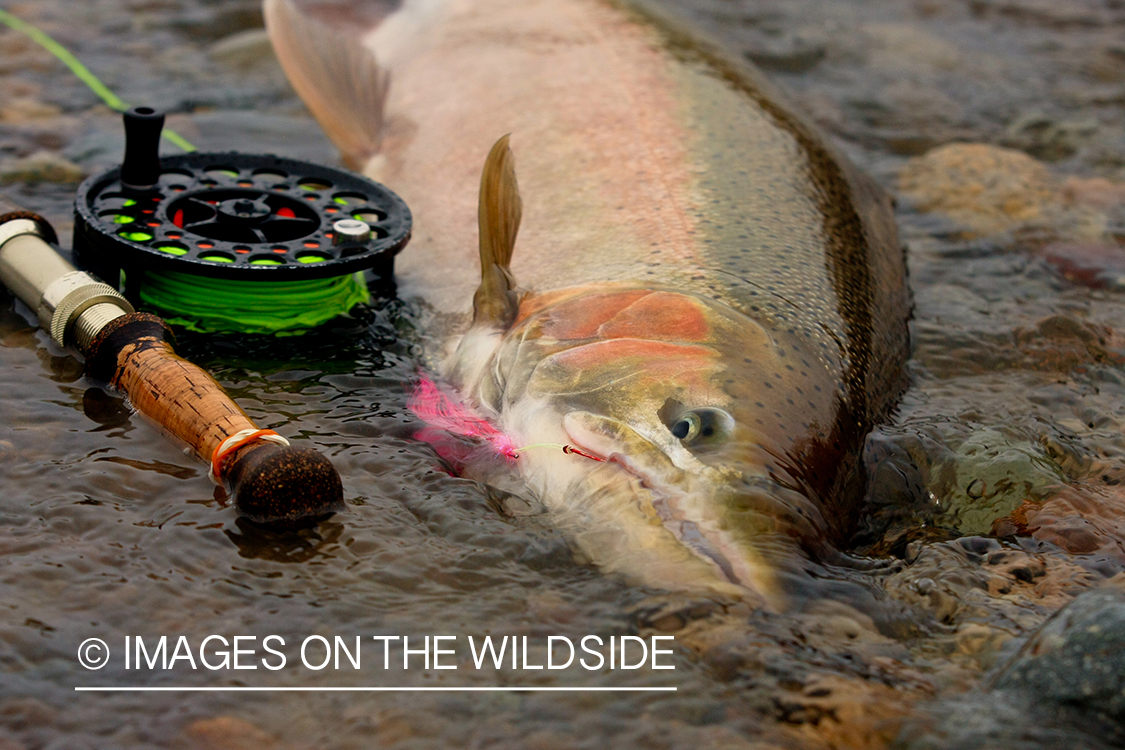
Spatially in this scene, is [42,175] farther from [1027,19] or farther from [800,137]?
[1027,19]

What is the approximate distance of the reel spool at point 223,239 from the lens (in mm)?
3350

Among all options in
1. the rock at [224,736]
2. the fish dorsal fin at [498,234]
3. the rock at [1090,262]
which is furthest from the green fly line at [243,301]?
the rock at [1090,262]

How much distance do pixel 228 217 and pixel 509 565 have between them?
1595 millimetres

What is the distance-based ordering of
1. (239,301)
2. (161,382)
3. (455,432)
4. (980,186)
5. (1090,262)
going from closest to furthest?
(161,382)
(455,432)
(239,301)
(1090,262)
(980,186)

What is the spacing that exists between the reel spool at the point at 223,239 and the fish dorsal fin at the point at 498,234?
36 cm

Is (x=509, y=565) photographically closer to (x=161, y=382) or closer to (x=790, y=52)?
(x=161, y=382)

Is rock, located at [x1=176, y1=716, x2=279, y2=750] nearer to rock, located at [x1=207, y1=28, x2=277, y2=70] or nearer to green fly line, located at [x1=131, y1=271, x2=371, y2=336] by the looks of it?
green fly line, located at [x1=131, y1=271, x2=371, y2=336]

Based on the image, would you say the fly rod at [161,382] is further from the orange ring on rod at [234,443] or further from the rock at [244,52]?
the rock at [244,52]

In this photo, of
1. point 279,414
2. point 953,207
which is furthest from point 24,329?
point 953,207

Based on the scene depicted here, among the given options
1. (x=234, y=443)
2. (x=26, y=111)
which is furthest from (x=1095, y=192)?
(x=26, y=111)

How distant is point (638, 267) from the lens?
133 inches

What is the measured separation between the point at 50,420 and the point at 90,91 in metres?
3.46

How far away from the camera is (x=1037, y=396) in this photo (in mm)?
3812

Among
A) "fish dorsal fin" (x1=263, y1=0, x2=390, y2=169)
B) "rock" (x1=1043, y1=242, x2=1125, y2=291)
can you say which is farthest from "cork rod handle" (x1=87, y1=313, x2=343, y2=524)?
"rock" (x1=1043, y1=242, x2=1125, y2=291)
